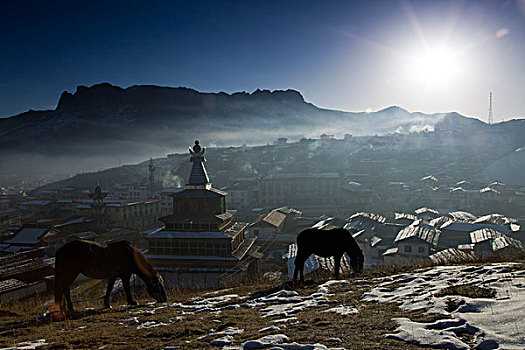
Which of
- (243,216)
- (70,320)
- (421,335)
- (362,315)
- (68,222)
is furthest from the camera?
(243,216)

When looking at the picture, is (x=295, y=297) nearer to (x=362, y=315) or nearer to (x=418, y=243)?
(x=362, y=315)

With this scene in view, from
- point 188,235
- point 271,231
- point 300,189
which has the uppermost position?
point 188,235

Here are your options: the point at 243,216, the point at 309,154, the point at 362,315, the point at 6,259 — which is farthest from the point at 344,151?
the point at 362,315

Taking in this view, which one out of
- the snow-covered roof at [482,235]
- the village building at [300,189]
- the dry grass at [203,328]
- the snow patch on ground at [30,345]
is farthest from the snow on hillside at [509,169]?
the snow patch on ground at [30,345]

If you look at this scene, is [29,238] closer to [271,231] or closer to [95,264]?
[271,231]

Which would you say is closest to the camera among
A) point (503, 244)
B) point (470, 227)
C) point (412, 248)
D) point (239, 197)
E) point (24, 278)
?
point (24, 278)

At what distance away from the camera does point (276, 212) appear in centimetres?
5009

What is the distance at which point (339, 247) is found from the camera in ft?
34.2

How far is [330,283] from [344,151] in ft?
439

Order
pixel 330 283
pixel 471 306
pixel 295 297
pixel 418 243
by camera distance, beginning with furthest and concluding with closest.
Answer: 1. pixel 418 243
2. pixel 330 283
3. pixel 295 297
4. pixel 471 306

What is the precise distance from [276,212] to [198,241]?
29.5 m

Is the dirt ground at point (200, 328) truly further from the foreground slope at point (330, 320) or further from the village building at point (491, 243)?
the village building at point (491, 243)

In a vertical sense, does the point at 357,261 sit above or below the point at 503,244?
above

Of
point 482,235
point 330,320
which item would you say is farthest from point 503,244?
point 330,320
